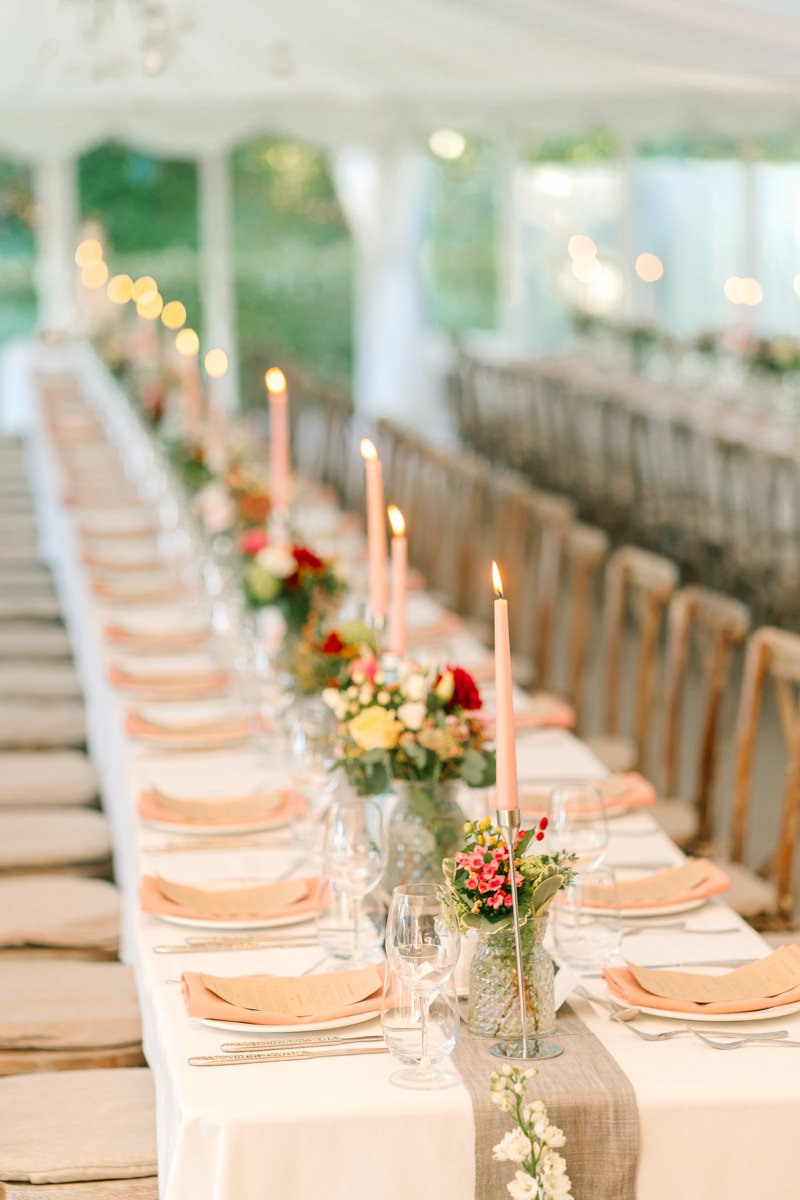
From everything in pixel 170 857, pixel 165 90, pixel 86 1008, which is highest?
pixel 165 90

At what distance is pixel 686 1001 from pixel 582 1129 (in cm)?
27

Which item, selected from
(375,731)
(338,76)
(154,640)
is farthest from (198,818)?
(338,76)

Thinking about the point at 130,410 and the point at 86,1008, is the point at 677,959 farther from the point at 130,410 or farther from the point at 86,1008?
the point at 130,410

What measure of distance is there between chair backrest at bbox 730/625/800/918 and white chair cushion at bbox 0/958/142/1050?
124 cm

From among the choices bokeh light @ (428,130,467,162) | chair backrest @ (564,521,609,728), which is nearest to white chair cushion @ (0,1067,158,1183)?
chair backrest @ (564,521,609,728)

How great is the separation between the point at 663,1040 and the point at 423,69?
1121 cm

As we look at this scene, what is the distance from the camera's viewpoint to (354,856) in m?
2.08

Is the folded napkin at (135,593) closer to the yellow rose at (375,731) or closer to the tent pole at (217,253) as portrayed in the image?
the yellow rose at (375,731)

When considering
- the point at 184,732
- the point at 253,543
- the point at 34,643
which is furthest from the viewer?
the point at 34,643

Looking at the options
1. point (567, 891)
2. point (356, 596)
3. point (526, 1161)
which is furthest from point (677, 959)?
point (356, 596)

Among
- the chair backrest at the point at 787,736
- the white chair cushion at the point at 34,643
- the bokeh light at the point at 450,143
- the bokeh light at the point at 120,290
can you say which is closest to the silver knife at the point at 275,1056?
the chair backrest at the point at 787,736

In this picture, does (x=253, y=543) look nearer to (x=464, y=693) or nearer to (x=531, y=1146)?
(x=464, y=693)

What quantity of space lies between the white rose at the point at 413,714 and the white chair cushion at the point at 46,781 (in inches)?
70.2

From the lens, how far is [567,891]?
2025 mm
